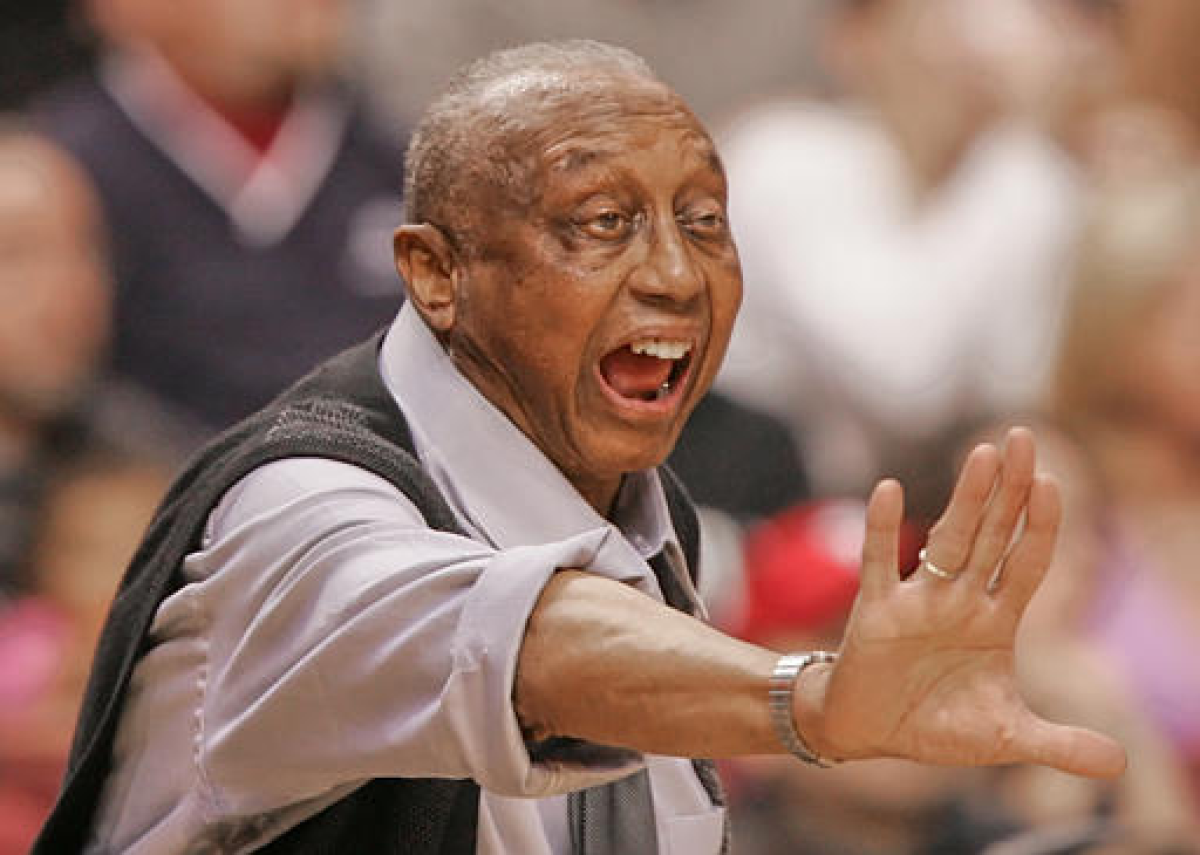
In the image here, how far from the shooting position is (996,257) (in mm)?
5078

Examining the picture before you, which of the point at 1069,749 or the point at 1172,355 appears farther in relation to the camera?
the point at 1172,355

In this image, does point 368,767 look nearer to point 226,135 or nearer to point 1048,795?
point 1048,795

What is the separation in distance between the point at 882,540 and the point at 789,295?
3.21 meters

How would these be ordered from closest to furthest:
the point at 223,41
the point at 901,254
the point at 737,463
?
the point at 737,463, the point at 223,41, the point at 901,254

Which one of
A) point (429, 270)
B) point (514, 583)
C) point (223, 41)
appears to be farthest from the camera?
A: point (223, 41)

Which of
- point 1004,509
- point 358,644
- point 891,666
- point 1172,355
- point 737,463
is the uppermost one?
point 1004,509

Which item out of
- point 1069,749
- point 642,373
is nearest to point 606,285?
point 642,373

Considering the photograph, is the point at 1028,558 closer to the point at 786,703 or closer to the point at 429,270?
the point at 786,703

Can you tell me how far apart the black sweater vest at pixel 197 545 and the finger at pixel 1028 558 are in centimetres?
54

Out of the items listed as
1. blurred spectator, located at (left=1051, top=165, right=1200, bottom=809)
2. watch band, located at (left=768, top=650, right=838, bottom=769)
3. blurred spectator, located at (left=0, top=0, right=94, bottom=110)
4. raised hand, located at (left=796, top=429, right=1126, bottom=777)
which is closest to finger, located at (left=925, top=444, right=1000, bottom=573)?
raised hand, located at (left=796, top=429, right=1126, bottom=777)

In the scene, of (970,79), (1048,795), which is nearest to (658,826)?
(1048,795)

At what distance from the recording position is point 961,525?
1.88 meters

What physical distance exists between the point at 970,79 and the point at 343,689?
3.38 m

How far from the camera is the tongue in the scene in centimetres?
238
